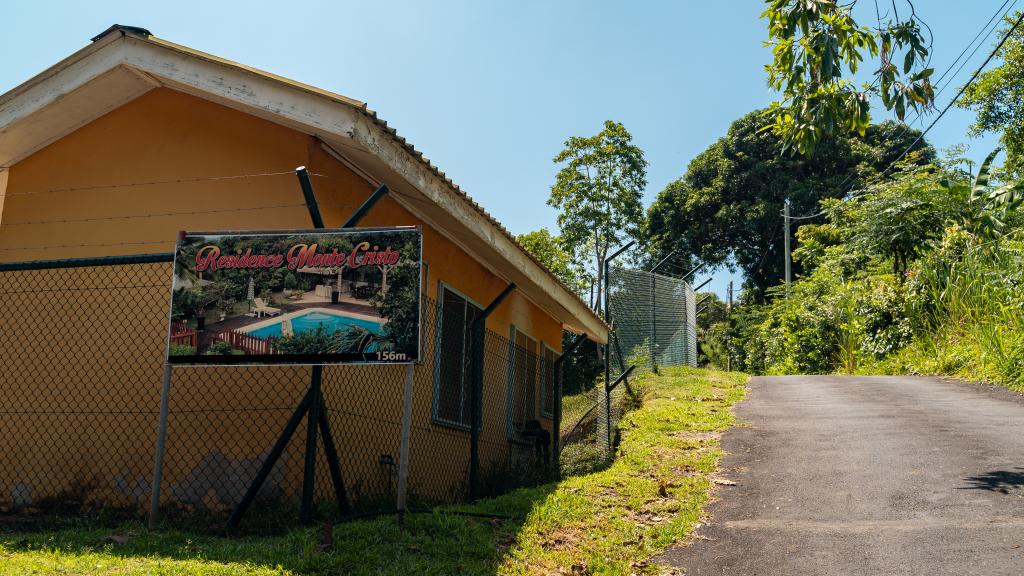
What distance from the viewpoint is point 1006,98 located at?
16.8 m

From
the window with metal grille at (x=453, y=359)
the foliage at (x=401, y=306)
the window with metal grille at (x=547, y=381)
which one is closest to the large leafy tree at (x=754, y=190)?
the window with metal grille at (x=547, y=381)

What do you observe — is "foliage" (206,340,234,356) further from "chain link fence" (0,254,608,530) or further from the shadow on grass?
the shadow on grass

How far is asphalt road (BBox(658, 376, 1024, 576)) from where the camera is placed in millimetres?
4777

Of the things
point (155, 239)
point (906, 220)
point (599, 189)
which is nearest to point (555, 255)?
point (599, 189)

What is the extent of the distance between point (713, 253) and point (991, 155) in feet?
58.8

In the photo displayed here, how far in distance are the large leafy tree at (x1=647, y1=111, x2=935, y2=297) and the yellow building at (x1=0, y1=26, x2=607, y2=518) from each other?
78.8 ft

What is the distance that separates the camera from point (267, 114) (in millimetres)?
6285

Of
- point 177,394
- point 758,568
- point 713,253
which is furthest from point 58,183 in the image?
point 713,253

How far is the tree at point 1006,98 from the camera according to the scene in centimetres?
1623

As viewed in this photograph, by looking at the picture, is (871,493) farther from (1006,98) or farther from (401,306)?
(1006,98)

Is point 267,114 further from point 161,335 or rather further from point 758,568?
point 758,568

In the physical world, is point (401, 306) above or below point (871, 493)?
above

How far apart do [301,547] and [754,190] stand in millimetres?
28425

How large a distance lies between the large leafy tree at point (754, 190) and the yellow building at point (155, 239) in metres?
24.0
